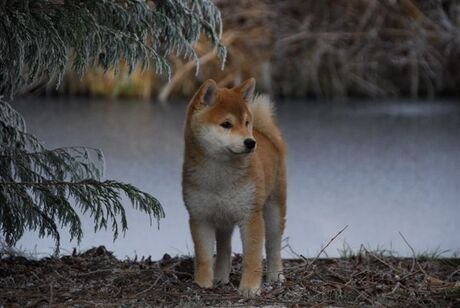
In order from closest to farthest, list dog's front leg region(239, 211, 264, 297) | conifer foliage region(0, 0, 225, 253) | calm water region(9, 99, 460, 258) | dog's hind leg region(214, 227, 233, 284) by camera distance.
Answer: conifer foliage region(0, 0, 225, 253) → dog's front leg region(239, 211, 264, 297) → dog's hind leg region(214, 227, 233, 284) → calm water region(9, 99, 460, 258)

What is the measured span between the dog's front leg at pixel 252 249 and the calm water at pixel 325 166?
3.93ft

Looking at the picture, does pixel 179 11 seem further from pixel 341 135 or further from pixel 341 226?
pixel 341 135

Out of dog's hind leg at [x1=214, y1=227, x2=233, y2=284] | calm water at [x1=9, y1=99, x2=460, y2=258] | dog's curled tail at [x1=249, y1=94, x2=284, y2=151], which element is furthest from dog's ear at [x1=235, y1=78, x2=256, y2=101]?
calm water at [x1=9, y1=99, x2=460, y2=258]

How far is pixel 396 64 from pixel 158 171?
5.65 meters

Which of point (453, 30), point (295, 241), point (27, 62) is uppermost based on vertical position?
point (453, 30)

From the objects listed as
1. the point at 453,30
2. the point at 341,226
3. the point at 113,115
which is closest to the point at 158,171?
the point at 341,226

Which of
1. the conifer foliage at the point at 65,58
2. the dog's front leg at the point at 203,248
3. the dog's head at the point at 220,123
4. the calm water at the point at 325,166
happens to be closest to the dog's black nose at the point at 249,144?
the dog's head at the point at 220,123

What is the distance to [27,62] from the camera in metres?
4.53

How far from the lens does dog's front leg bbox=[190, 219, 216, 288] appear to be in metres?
4.56

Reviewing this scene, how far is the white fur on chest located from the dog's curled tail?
0.53 metres

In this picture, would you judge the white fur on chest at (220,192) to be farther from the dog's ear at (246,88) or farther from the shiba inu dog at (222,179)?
the dog's ear at (246,88)

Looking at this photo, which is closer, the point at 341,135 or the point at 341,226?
the point at 341,226

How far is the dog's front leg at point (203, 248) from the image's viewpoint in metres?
4.56

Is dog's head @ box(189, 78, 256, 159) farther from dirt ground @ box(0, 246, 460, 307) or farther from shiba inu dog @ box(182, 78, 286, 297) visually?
dirt ground @ box(0, 246, 460, 307)
